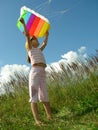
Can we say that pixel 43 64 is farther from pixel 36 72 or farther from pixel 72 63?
pixel 72 63

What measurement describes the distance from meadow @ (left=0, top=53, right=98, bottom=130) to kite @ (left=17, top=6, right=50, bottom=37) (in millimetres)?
1814

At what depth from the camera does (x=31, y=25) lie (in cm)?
775

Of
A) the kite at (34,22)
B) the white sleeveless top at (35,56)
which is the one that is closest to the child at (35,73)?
the white sleeveless top at (35,56)

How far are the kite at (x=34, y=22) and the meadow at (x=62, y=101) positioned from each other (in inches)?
71.4

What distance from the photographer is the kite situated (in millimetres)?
7586

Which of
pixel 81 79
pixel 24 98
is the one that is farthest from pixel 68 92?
pixel 24 98

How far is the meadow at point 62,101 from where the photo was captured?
713cm

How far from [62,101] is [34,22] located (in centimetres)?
235

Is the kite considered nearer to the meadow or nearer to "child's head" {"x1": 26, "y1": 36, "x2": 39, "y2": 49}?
"child's head" {"x1": 26, "y1": 36, "x2": 39, "y2": 49}

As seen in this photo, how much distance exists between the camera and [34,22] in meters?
7.66

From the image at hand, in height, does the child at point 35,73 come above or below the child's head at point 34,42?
below

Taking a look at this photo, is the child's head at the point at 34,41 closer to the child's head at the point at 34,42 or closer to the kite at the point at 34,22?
the child's head at the point at 34,42

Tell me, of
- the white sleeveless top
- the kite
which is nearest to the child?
the white sleeveless top

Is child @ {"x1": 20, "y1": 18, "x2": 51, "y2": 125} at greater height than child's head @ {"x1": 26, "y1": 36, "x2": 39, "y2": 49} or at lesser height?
lesser
